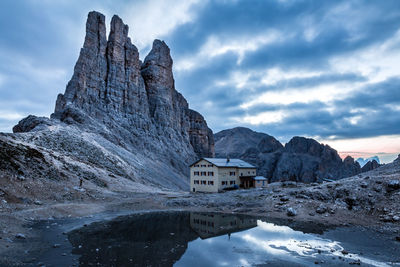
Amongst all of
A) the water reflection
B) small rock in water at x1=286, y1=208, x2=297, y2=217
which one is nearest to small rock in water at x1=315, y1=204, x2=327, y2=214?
small rock in water at x1=286, y1=208, x2=297, y2=217

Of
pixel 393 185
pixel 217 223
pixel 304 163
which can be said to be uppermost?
pixel 304 163

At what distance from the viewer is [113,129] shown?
96812mm

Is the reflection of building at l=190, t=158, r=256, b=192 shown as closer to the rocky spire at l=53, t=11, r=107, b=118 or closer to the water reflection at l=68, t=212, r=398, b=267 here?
the water reflection at l=68, t=212, r=398, b=267

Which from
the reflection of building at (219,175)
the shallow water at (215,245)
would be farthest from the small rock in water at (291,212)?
the reflection of building at (219,175)

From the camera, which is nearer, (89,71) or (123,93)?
(89,71)

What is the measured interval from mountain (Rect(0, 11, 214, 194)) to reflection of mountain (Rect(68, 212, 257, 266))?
1839 centimetres

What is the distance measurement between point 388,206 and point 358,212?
9.94ft

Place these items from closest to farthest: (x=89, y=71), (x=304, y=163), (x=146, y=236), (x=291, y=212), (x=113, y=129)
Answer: (x=146, y=236), (x=291, y=212), (x=113, y=129), (x=89, y=71), (x=304, y=163)

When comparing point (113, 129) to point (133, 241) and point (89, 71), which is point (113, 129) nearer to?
point (89, 71)

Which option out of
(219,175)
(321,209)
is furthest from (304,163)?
(321,209)

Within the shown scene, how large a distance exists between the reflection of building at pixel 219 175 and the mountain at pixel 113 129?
499 inches

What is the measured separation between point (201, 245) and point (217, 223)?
340 inches

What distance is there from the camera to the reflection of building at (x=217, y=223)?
23781 millimetres

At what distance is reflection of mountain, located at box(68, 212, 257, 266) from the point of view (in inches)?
612
